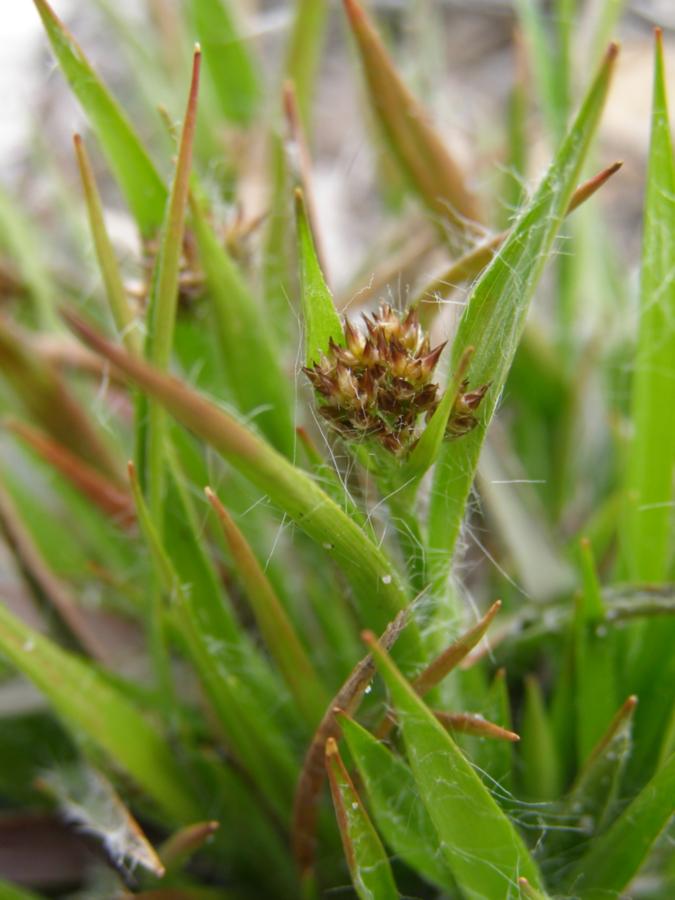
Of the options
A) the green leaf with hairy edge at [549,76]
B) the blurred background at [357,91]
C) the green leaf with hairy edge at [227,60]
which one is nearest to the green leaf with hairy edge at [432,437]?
the green leaf with hairy edge at [549,76]

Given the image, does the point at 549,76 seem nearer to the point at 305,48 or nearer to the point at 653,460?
the point at 305,48

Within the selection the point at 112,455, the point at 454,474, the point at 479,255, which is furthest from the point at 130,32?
the point at 454,474

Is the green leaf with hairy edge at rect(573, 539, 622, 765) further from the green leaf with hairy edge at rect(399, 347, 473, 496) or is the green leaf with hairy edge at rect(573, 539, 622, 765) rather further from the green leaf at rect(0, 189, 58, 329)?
the green leaf at rect(0, 189, 58, 329)

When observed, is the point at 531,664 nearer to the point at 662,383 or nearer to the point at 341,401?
the point at 662,383

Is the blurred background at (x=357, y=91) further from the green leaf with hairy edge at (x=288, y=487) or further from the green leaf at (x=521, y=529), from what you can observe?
the green leaf with hairy edge at (x=288, y=487)

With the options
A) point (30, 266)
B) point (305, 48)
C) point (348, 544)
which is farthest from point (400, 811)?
point (305, 48)

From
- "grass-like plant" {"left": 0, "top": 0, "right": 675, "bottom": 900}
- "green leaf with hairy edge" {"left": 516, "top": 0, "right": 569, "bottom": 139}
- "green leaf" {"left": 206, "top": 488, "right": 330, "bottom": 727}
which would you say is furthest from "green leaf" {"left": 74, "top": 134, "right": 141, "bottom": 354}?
"green leaf with hairy edge" {"left": 516, "top": 0, "right": 569, "bottom": 139}
